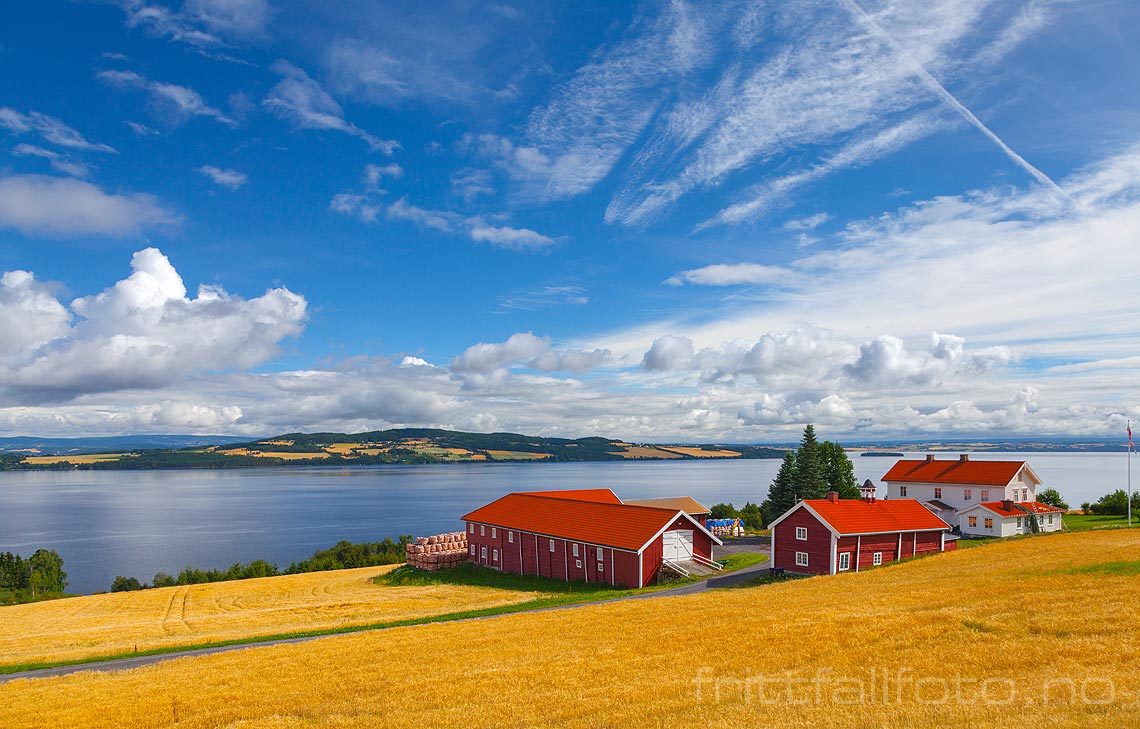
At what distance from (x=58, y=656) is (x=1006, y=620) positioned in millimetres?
33221

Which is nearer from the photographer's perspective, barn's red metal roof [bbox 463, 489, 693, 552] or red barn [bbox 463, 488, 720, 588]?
red barn [bbox 463, 488, 720, 588]

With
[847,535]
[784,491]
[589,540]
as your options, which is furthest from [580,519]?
[784,491]

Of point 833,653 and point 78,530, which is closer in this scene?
point 833,653

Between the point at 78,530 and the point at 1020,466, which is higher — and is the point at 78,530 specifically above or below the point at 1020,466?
below

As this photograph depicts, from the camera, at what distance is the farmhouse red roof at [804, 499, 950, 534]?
44062mm

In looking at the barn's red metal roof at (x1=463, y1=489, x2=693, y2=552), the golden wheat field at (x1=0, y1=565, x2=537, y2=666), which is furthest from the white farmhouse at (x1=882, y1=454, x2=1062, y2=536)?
the golden wheat field at (x1=0, y1=565, x2=537, y2=666)

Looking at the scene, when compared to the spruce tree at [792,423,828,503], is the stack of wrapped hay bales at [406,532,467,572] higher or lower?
lower

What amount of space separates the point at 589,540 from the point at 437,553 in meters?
18.3

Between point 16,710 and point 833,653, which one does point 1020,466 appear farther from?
point 16,710

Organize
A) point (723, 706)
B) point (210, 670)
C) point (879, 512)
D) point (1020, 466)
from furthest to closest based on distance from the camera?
point (1020, 466) < point (879, 512) < point (210, 670) < point (723, 706)

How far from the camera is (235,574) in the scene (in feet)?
248

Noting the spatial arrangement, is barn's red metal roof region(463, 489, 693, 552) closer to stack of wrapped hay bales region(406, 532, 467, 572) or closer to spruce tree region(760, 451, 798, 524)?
stack of wrapped hay bales region(406, 532, 467, 572)

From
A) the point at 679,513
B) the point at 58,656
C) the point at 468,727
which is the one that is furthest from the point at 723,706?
the point at 679,513

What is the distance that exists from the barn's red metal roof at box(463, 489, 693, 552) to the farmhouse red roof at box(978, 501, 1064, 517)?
91.6 ft
